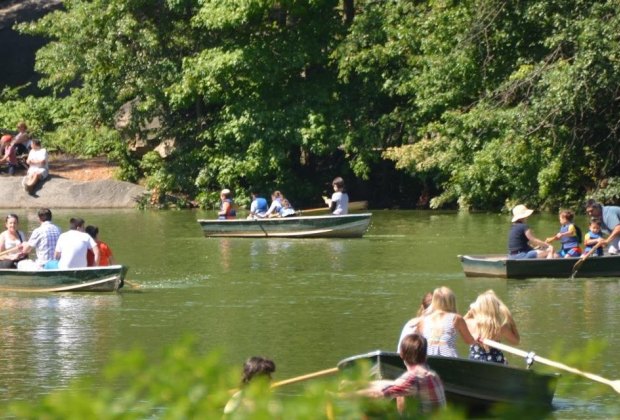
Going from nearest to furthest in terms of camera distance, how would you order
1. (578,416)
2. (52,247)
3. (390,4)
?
1. (578,416)
2. (52,247)
3. (390,4)

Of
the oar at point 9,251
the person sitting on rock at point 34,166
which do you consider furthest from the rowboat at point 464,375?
the person sitting on rock at point 34,166

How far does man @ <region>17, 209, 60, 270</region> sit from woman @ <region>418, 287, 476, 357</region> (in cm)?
885

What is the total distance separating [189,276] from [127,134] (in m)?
18.6

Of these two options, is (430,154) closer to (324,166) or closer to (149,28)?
(324,166)

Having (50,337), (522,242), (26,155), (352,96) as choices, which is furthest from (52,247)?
(26,155)

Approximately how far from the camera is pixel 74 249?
1944 cm

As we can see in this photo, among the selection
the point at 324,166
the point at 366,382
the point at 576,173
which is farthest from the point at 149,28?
the point at 366,382

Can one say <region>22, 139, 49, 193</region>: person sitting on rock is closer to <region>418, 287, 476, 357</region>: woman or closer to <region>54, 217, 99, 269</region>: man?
<region>54, 217, 99, 269</region>: man

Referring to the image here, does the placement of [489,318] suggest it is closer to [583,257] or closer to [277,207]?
[583,257]

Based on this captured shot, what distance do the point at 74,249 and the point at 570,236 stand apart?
23.6 ft

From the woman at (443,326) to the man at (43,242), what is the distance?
8848 millimetres

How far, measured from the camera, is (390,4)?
1406 inches

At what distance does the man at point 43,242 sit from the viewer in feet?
65.1

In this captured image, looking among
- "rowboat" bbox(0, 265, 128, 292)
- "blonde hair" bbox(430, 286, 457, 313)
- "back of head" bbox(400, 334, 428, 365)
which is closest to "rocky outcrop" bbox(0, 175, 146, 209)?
"rowboat" bbox(0, 265, 128, 292)
